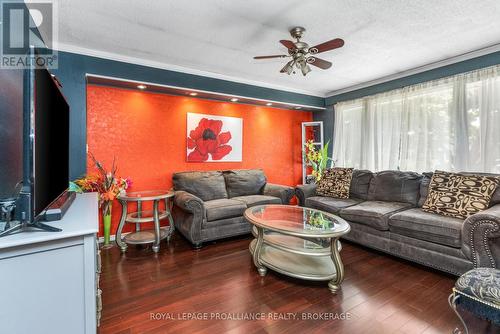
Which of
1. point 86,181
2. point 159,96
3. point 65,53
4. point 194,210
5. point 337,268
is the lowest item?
point 337,268

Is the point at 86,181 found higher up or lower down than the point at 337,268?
higher up

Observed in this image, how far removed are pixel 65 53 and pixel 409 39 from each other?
3.85 m

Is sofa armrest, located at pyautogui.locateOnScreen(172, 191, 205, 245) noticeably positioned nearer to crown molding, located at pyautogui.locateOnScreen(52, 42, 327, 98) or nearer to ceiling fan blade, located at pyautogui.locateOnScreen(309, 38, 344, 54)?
crown molding, located at pyautogui.locateOnScreen(52, 42, 327, 98)

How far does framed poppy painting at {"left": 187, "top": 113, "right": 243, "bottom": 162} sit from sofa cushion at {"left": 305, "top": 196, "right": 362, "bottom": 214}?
1.45m

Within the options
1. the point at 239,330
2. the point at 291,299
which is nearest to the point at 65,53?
the point at 239,330

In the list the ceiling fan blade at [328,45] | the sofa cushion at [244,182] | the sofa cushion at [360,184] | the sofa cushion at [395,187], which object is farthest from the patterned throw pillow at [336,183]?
the ceiling fan blade at [328,45]

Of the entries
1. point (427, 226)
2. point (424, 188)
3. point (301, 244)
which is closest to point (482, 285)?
point (427, 226)

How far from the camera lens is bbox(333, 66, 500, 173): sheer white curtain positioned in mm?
2834

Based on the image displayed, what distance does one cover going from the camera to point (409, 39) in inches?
102

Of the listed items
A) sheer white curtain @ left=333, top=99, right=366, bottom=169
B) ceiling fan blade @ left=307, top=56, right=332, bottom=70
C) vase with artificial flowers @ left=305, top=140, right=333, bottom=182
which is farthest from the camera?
vase with artificial flowers @ left=305, top=140, right=333, bottom=182

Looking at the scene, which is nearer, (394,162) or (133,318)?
(133,318)

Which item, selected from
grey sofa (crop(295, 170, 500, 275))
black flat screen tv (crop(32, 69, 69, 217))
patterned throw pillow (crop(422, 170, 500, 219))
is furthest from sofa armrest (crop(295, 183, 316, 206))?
black flat screen tv (crop(32, 69, 69, 217))

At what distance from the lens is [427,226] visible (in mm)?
2355

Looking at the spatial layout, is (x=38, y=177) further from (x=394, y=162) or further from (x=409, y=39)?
(x=394, y=162)
